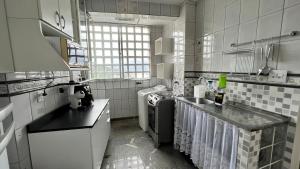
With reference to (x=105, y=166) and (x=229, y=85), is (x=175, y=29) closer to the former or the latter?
(x=229, y=85)

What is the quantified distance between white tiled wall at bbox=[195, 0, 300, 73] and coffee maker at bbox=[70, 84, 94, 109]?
1.79 m

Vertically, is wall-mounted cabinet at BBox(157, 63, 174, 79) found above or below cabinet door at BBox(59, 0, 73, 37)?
below

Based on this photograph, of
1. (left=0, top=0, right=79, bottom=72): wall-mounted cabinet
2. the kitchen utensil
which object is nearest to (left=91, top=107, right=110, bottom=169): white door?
(left=0, top=0, right=79, bottom=72): wall-mounted cabinet

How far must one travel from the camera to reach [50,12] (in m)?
1.07

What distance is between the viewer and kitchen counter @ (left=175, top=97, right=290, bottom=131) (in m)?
1.11

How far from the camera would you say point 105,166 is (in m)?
1.90

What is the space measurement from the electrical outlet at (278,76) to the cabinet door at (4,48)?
202 centimetres

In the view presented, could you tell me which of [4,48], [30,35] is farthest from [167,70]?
[4,48]

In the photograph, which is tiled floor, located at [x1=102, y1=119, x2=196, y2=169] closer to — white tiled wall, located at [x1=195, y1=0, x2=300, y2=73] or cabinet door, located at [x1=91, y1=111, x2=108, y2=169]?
cabinet door, located at [x1=91, y1=111, x2=108, y2=169]

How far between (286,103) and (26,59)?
2.00m

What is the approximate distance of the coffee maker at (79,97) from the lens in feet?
6.48

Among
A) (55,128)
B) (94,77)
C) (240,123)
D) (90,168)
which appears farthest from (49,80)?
(240,123)

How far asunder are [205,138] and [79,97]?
5.50 ft

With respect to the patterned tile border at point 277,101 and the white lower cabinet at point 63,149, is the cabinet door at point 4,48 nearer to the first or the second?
the white lower cabinet at point 63,149
